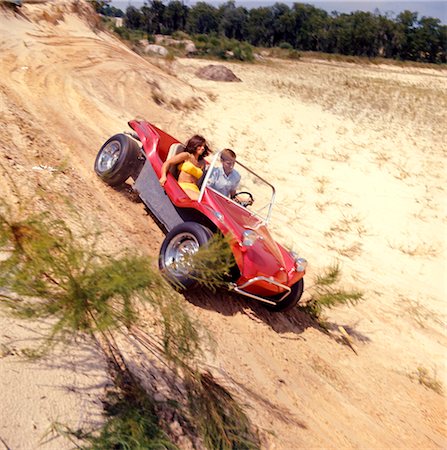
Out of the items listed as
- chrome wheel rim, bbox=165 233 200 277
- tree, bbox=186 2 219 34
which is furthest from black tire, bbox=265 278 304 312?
tree, bbox=186 2 219 34

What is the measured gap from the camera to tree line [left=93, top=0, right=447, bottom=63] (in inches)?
2562

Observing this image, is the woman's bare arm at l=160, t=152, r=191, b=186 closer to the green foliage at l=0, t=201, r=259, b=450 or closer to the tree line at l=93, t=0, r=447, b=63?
the green foliage at l=0, t=201, r=259, b=450

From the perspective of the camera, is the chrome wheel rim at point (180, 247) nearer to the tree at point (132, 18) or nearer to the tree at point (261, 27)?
the tree at point (132, 18)

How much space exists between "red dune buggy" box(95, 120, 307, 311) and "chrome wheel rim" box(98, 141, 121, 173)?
0.15m

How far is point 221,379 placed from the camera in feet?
15.5

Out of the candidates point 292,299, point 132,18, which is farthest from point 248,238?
point 132,18

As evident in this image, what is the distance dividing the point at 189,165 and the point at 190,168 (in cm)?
4

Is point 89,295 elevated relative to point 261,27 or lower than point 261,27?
elevated

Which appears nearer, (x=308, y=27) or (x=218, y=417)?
(x=218, y=417)

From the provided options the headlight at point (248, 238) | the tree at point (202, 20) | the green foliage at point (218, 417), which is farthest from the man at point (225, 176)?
the tree at point (202, 20)

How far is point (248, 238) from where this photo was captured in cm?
Answer: 572

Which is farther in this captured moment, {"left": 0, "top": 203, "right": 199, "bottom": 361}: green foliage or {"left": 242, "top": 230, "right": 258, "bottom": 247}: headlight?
{"left": 242, "top": 230, "right": 258, "bottom": 247}: headlight

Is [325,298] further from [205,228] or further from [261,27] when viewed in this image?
[261,27]

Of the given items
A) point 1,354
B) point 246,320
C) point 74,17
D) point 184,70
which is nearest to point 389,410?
point 246,320
